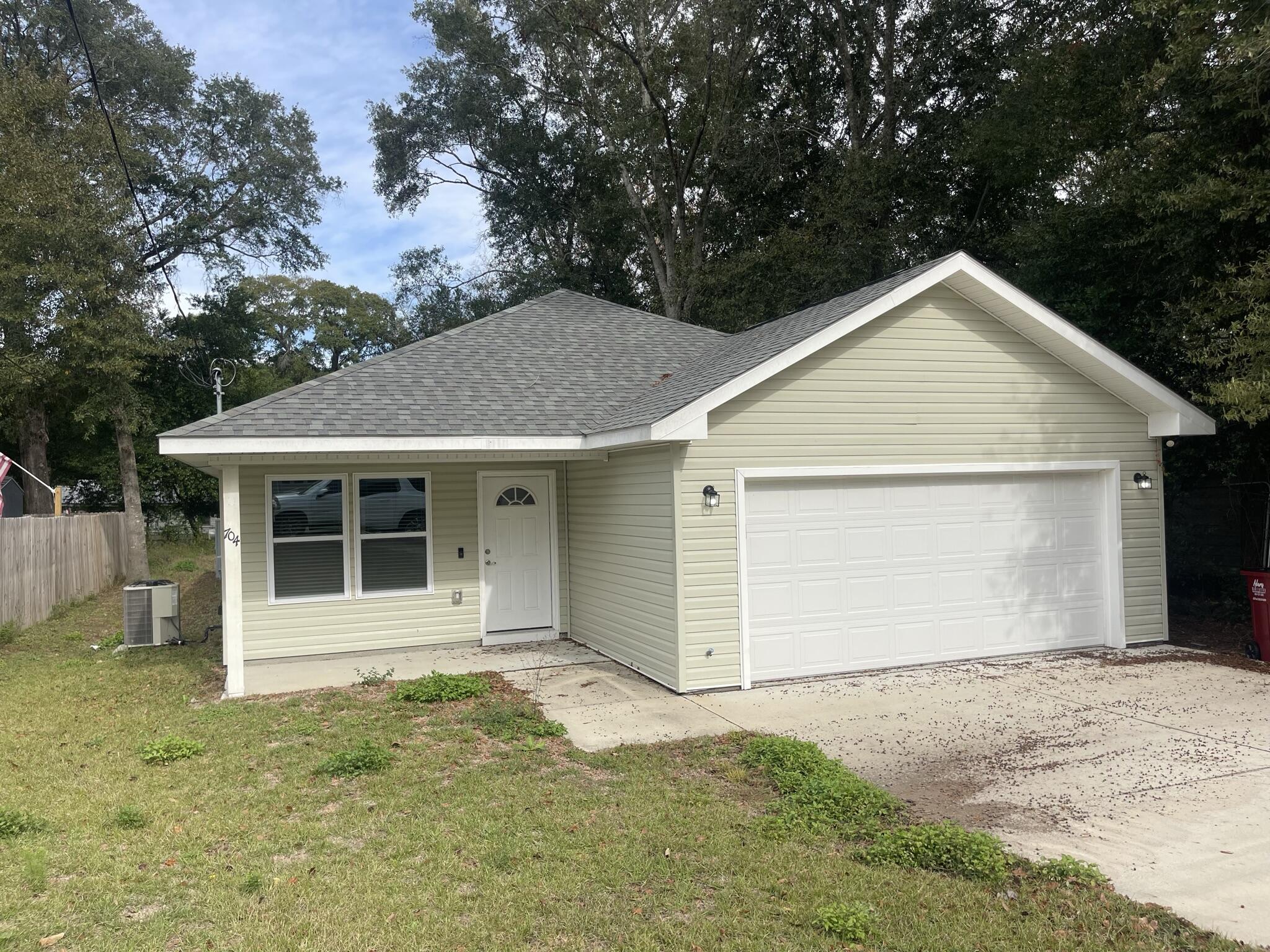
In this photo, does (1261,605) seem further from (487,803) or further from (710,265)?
(710,265)

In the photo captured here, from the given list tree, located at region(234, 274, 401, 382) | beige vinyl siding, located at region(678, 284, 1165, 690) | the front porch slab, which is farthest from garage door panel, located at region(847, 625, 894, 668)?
tree, located at region(234, 274, 401, 382)

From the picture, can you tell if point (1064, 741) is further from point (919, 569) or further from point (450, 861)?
point (450, 861)

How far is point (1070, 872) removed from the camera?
171 inches

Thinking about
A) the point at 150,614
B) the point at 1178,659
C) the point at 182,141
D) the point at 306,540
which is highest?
the point at 182,141

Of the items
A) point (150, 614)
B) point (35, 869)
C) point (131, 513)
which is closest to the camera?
point (35, 869)

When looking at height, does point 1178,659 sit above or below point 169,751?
below

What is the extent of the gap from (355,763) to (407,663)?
4050 mm

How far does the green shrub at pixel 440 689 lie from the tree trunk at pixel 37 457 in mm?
20011

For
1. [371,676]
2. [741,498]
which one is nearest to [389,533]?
[371,676]

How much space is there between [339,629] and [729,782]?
6553mm

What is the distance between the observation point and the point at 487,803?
5559mm

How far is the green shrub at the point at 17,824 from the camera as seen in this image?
512cm

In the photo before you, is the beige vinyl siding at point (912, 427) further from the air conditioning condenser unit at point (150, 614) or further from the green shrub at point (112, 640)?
the green shrub at point (112, 640)

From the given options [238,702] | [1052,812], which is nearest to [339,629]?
[238,702]
